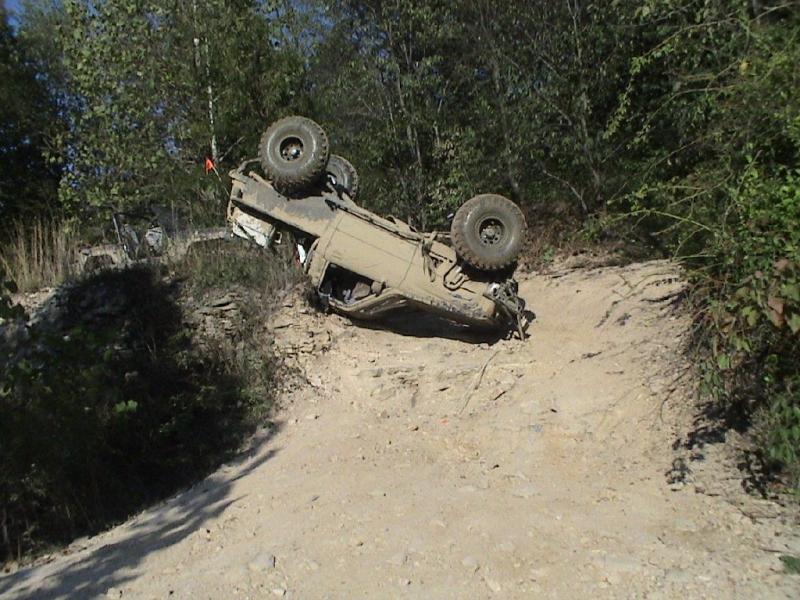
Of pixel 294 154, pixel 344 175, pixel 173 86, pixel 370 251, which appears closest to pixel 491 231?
pixel 370 251

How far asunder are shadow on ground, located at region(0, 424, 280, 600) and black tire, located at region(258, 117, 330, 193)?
302 centimetres

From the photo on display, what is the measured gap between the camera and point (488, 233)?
8945 millimetres

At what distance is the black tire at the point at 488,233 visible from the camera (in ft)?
28.6

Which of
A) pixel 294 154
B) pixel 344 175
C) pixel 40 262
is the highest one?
pixel 294 154

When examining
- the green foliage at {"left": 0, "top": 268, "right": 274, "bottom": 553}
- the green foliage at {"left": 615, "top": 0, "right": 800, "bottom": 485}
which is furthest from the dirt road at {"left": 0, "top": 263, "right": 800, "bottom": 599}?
the green foliage at {"left": 0, "top": 268, "right": 274, "bottom": 553}

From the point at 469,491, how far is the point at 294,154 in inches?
181

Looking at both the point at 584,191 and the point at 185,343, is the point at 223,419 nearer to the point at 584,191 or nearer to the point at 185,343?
the point at 185,343

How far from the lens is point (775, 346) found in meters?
5.82

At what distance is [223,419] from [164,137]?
7223 mm

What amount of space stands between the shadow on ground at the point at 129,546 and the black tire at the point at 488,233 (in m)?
2.97

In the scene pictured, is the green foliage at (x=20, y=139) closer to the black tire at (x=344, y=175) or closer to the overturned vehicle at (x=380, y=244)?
the black tire at (x=344, y=175)

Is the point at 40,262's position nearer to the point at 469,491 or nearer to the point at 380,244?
the point at 380,244

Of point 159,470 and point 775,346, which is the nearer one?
point 775,346

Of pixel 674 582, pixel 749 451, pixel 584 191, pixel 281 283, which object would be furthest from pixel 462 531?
pixel 584 191
